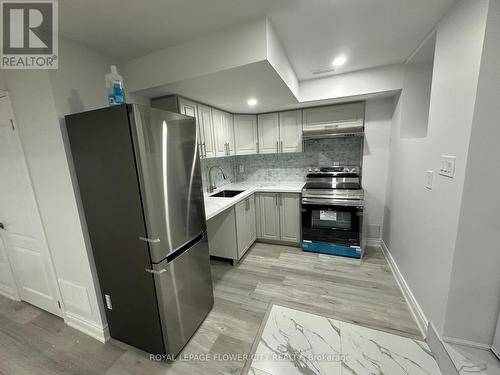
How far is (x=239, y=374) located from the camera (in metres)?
1.35

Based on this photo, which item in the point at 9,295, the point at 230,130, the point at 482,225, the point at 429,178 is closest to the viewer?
the point at 482,225

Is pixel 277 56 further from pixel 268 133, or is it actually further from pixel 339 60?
pixel 268 133

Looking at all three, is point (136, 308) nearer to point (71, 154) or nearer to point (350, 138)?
point (71, 154)

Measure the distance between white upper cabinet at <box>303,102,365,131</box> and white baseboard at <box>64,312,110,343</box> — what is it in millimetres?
3239

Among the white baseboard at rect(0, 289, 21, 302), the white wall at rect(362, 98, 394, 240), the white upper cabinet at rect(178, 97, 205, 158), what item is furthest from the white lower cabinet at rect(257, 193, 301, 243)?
the white baseboard at rect(0, 289, 21, 302)

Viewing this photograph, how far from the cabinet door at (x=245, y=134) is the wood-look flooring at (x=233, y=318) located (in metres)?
1.80

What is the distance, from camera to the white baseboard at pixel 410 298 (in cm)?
159

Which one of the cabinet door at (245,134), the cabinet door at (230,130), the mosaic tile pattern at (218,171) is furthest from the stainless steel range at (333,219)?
the mosaic tile pattern at (218,171)

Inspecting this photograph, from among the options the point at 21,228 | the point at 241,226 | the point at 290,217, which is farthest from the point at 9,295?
the point at 290,217

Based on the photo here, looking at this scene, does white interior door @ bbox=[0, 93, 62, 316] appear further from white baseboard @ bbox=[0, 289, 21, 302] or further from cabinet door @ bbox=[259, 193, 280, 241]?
cabinet door @ bbox=[259, 193, 280, 241]

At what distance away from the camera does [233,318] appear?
1.82 m

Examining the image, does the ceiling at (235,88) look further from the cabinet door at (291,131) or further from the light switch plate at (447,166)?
the light switch plate at (447,166)

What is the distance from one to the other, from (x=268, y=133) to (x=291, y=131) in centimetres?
37

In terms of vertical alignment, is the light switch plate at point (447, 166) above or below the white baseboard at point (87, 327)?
above
